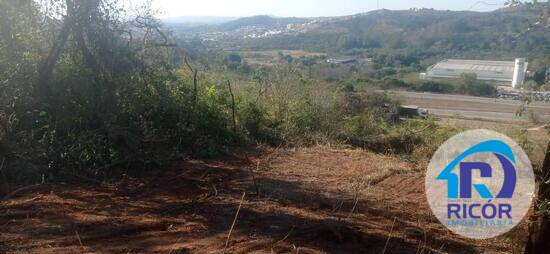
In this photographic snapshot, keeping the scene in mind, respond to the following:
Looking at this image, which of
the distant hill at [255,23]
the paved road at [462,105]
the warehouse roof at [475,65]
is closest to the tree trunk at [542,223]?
the paved road at [462,105]

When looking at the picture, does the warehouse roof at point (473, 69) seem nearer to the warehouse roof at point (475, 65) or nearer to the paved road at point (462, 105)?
the warehouse roof at point (475, 65)

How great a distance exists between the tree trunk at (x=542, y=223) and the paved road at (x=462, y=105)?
27.6 feet

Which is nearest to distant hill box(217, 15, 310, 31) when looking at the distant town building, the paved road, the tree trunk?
the distant town building

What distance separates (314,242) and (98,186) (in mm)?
2157

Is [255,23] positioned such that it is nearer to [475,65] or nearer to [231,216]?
[475,65]

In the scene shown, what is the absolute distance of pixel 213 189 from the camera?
4238 millimetres

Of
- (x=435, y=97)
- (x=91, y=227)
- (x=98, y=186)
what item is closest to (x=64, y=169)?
(x=98, y=186)

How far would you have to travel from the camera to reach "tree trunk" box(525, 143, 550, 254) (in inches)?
111

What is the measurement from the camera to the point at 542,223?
113 inches

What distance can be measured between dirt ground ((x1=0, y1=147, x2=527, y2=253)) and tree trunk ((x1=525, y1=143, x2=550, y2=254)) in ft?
1.35

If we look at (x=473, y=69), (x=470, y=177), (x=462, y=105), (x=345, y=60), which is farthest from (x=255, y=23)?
(x=470, y=177)

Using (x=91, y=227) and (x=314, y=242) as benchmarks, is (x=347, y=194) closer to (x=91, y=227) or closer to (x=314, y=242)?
(x=314, y=242)

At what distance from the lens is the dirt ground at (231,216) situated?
120 inches

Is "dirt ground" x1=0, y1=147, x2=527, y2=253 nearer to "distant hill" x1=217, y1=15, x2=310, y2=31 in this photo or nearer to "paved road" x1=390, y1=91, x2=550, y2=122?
"paved road" x1=390, y1=91, x2=550, y2=122
